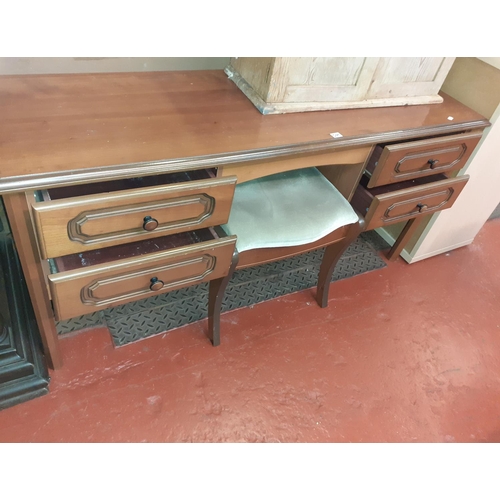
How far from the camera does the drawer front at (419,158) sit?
114 cm

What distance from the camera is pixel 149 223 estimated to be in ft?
2.81

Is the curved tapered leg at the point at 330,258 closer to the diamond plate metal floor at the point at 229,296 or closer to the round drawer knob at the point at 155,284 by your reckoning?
the diamond plate metal floor at the point at 229,296

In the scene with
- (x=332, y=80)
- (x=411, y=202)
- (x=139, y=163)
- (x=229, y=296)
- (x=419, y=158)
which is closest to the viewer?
(x=139, y=163)

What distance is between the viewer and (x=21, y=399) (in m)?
1.11

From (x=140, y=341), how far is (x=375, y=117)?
Result: 98 centimetres

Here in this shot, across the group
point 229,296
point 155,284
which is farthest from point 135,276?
point 229,296

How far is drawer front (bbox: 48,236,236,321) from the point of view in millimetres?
849

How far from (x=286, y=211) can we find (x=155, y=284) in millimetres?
429

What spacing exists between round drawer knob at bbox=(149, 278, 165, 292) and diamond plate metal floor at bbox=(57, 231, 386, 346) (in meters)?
0.39

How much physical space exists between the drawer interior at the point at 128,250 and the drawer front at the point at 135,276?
5 cm

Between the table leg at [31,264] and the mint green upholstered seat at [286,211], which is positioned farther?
the mint green upholstered seat at [286,211]

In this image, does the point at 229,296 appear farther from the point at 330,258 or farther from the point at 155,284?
the point at 155,284

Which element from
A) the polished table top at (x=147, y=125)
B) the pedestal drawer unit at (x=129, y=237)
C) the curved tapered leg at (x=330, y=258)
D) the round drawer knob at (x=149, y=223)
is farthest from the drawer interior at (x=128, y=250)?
the curved tapered leg at (x=330, y=258)

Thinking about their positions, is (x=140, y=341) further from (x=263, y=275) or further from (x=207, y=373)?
(x=263, y=275)
